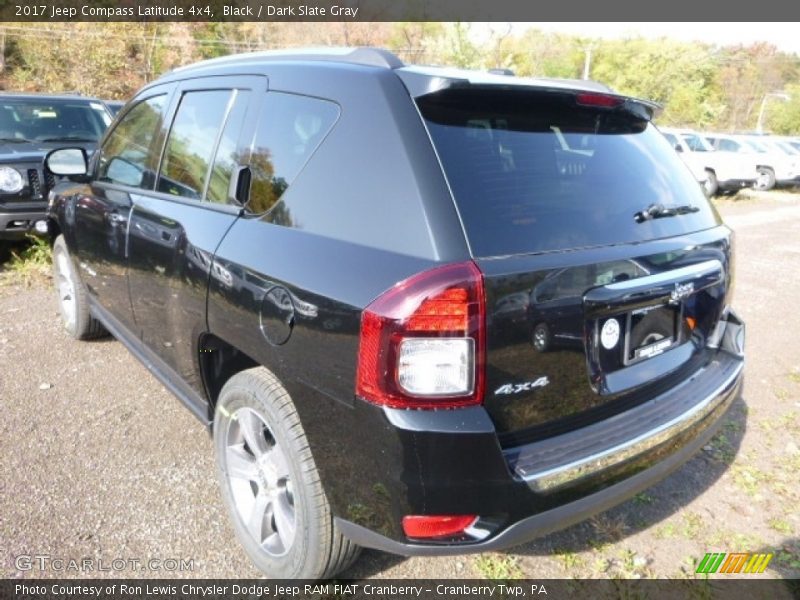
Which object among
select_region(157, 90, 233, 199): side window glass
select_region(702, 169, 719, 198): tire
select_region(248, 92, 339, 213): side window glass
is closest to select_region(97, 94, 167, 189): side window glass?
select_region(157, 90, 233, 199): side window glass

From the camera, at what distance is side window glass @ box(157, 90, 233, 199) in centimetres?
263

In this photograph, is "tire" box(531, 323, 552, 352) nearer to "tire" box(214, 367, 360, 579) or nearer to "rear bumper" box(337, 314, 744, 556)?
"rear bumper" box(337, 314, 744, 556)

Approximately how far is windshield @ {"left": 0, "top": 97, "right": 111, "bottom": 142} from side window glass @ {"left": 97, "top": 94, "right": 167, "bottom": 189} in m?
4.11

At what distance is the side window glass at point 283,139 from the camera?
2109 mm

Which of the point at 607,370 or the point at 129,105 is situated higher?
the point at 129,105

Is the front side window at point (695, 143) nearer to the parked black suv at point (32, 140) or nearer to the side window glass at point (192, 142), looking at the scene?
the parked black suv at point (32, 140)

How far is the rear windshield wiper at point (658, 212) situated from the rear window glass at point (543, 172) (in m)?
0.02

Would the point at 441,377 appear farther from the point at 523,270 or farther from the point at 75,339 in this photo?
the point at 75,339

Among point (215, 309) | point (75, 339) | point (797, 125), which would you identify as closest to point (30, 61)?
point (75, 339)

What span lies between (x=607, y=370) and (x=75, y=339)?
4020mm

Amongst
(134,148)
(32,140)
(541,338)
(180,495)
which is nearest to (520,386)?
(541,338)

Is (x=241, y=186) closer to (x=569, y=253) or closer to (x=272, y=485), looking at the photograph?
(x=272, y=485)

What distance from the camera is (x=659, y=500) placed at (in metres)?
2.86

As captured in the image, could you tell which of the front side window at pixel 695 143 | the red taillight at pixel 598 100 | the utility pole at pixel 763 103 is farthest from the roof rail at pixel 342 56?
the utility pole at pixel 763 103
